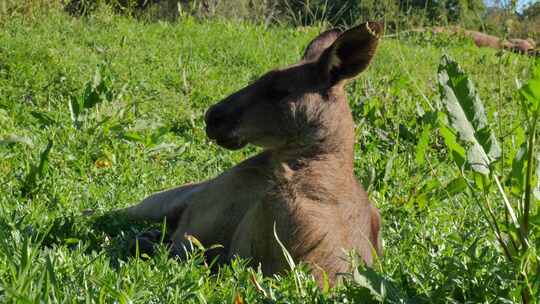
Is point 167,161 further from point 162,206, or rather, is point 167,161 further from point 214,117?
point 214,117

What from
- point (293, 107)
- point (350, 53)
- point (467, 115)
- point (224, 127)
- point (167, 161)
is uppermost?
point (350, 53)

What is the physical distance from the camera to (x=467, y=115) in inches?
117

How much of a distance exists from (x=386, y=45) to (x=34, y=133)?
6727mm

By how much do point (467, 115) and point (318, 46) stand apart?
1.89m

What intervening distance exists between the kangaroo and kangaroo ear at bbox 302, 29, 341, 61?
391mm

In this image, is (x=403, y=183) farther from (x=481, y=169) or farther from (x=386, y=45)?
(x=386, y=45)

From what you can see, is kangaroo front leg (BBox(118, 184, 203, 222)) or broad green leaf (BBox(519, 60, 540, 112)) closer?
broad green leaf (BBox(519, 60, 540, 112))

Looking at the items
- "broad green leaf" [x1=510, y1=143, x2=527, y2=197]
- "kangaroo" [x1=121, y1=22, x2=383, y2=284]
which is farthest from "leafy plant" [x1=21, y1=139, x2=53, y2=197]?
"broad green leaf" [x1=510, y1=143, x2=527, y2=197]

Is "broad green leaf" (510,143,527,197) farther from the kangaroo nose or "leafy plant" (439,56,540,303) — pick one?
the kangaroo nose

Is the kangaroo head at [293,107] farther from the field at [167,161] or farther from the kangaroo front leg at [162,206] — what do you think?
the kangaroo front leg at [162,206]

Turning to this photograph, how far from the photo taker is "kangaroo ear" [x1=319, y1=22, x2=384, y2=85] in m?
3.83

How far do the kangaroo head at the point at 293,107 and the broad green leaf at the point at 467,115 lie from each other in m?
1.01

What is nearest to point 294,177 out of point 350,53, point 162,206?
point 350,53

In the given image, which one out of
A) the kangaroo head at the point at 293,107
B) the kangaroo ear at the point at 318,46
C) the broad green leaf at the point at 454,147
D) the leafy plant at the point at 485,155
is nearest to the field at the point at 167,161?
the leafy plant at the point at 485,155
